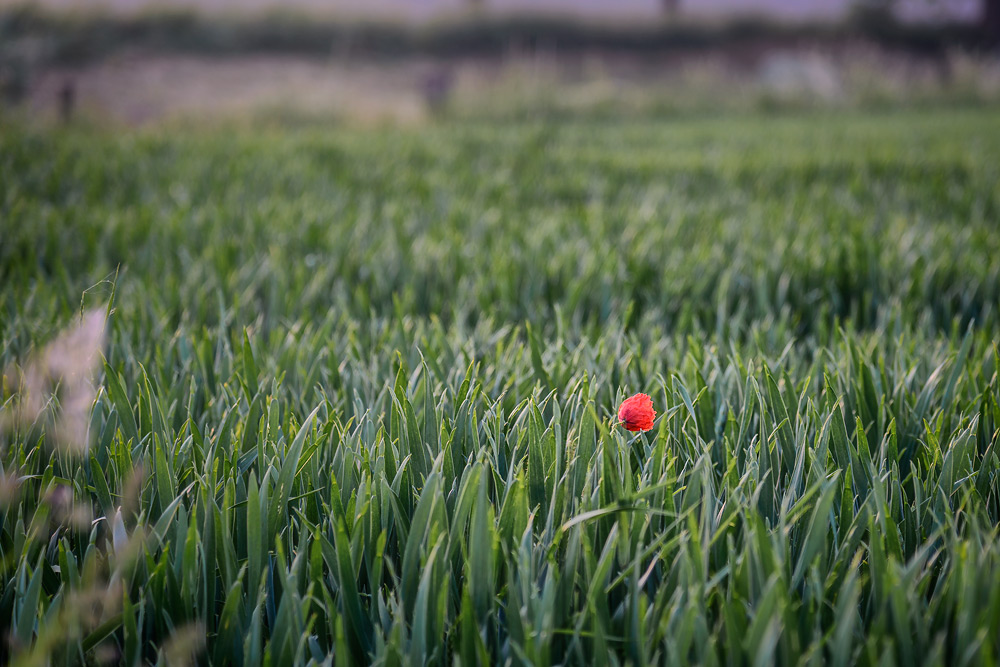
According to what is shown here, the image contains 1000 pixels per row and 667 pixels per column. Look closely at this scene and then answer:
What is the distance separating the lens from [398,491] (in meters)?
0.82

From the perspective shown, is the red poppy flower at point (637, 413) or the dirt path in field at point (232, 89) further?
the dirt path in field at point (232, 89)

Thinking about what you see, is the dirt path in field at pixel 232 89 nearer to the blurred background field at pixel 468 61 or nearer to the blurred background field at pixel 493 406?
the blurred background field at pixel 468 61

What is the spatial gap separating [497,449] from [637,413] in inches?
7.6

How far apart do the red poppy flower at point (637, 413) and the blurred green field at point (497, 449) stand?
0.09ft

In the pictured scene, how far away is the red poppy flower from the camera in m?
0.82

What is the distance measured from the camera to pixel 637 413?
2.71 feet

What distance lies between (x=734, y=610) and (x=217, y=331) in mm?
1210

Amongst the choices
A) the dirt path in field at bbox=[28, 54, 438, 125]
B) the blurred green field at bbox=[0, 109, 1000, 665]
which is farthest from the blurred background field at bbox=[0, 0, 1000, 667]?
the dirt path in field at bbox=[28, 54, 438, 125]

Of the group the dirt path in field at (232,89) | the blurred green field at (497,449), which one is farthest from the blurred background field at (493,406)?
the dirt path in field at (232,89)

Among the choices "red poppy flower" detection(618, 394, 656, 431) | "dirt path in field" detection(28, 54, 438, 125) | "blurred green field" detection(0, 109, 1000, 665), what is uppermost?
"dirt path in field" detection(28, 54, 438, 125)

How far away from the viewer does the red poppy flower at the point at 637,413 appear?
82cm

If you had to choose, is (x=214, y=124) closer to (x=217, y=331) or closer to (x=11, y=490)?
(x=217, y=331)

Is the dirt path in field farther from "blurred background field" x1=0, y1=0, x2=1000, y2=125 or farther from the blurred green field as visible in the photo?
the blurred green field

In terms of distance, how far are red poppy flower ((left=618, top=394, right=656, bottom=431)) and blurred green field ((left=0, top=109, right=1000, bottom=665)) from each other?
0.03 meters
